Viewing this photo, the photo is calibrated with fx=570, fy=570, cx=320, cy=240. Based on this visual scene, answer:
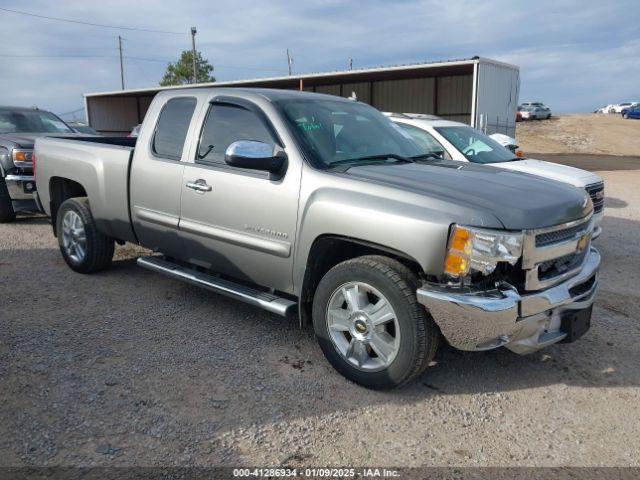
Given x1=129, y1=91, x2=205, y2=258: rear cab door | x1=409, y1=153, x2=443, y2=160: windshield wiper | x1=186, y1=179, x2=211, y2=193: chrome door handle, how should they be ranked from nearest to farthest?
x1=186, y1=179, x2=211, y2=193: chrome door handle → x1=409, y1=153, x2=443, y2=160: windshield wiper → x1=129, y1=91, x2=205, y2=258: rear cab door

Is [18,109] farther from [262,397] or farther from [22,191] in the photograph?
[262,397]

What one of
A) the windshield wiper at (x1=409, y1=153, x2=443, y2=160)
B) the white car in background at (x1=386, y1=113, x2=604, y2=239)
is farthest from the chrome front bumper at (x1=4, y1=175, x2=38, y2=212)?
the windshield wiper at (x1=409, y1=153, x2=443, y2=160)

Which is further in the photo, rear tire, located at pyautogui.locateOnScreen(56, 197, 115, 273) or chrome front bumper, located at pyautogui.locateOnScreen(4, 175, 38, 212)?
chrome front bumper, located at pyautogui.locateOnScreen(4, 175, 38, 212)

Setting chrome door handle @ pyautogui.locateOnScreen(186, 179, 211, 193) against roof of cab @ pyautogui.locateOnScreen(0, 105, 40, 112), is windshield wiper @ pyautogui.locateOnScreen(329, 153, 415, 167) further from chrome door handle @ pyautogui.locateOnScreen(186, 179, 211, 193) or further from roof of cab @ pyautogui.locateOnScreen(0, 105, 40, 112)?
roof of cab @ pyautogui.locateOnScreen(0, 105, 40, 112)

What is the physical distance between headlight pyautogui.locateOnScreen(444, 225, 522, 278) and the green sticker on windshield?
4.89 ft

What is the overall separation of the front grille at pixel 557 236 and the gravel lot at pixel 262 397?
38.4 inches

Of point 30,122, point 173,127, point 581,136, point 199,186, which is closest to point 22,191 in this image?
point 30,122

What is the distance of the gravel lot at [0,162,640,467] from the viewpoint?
2.93 metres

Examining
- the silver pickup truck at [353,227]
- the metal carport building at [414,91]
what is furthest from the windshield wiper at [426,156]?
the metal carport building at [414,91]

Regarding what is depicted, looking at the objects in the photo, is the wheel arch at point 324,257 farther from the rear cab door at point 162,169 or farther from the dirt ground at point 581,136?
the dirt ground at point 581,136

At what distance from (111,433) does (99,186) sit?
2927 millimetres

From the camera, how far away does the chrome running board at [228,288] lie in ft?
12.8

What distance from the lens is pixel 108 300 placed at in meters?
5.12

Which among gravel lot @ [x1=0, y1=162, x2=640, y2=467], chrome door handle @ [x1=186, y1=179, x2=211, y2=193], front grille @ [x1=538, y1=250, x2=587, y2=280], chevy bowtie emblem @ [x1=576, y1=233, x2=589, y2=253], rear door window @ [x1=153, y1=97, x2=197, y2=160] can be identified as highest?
rear door window @ [x1=153, y1=97, x2=197, y2=160]
